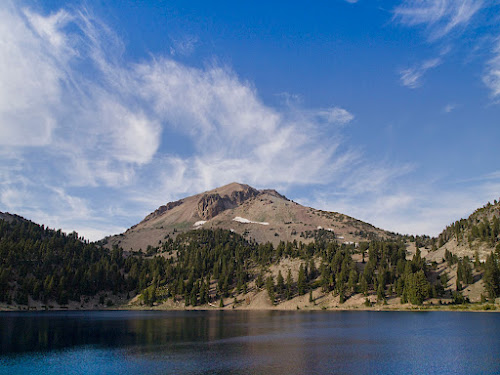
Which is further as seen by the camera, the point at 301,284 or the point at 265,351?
the point at 301,284

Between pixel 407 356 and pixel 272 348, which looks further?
pixel 272 348

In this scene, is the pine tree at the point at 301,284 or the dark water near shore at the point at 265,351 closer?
the dark water near shore at the point at 265,351

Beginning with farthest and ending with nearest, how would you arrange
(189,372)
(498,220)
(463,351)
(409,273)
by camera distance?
(498,220) → (409,273) → (463,351) → (189,372)

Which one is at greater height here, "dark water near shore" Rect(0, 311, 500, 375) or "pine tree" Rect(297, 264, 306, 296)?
"pine tree" Rect(297, 264, 306, 296)

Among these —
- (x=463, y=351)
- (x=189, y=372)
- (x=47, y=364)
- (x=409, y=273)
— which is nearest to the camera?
(x=189, y=372)

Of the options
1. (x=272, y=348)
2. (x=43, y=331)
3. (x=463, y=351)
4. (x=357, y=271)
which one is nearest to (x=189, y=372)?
(x=272, y=348)

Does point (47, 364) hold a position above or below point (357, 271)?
below

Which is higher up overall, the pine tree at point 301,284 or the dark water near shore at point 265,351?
the pine tree at point 301,284

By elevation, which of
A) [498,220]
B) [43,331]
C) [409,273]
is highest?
[498,220]

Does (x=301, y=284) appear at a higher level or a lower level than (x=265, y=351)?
higher

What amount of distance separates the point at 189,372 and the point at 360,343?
3566cm

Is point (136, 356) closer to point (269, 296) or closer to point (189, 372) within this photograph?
point (189, 372)

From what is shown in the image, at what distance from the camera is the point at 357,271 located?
653ft

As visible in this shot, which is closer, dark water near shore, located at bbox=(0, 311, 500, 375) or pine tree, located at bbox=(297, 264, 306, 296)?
dark water near shore, located at bbox=(0, 311, 500, 375)
